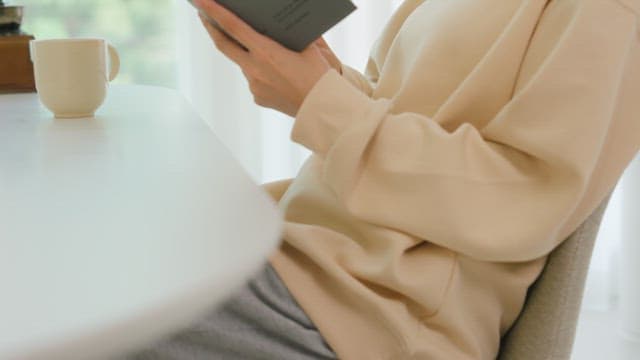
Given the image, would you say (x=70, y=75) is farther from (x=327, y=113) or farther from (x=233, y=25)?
(x=327, y=113)

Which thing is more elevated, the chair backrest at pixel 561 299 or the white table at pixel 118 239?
the white table at pixel 118 239

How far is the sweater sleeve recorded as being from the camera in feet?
2.51

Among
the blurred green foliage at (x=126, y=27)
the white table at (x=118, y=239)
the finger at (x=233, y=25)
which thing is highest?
the white table at (x=118, y=239)

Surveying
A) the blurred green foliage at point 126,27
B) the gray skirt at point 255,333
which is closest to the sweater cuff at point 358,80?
the gray skirt at point 255,333

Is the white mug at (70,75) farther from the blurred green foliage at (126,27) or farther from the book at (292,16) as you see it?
the blurred green foliage at (126,27)

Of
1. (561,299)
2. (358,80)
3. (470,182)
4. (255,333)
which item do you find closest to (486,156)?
(470,182)

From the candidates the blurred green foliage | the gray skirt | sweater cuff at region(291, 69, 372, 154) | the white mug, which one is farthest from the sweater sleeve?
the blurred green foliage

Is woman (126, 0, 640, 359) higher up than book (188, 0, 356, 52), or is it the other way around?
book (188, 0, 356, 52)

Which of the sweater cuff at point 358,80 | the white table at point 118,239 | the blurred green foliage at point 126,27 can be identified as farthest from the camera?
the blurred green foliage at point 126,27

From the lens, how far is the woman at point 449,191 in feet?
2.51

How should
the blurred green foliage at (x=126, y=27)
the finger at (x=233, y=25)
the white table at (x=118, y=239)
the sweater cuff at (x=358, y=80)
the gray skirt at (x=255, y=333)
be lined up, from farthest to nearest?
the blurred green foliage at (x=126, y=27) < the sweater cuff at (x=358, y=80) < the finger at (x=233, y=25) < the gray skirt at (x=255, y=333) < the white table at (x=118, y=239)

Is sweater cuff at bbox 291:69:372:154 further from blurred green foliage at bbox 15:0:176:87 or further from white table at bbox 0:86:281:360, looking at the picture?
blurred green foliage at bbox 15:0:176:87

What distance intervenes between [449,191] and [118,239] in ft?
1.55

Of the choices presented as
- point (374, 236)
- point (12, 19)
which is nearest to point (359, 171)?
point (374, 236)
